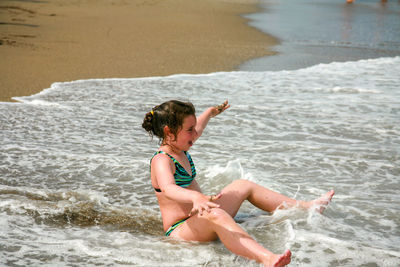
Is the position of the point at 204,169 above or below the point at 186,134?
below

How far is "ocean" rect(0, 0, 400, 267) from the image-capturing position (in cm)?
323

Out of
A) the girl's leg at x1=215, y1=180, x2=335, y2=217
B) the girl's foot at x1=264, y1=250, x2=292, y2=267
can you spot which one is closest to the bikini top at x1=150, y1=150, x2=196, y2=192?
the girl's leg at x1=215, y1=180, x2=335, y2=217

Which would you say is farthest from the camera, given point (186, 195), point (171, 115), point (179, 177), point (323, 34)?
point (323, 34)

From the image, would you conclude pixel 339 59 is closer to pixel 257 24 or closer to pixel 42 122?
pixel 257 24

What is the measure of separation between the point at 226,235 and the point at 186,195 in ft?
1.14

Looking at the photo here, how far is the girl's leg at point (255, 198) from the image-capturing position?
3568 millimetres

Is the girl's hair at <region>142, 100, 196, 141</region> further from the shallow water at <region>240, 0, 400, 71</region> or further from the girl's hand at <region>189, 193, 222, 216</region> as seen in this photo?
the shallow water at <region>240, 0, 400, 71</region>

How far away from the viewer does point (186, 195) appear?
3.04 m

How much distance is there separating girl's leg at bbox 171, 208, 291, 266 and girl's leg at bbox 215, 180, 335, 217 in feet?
1.11

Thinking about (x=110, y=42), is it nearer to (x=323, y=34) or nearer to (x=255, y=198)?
(x=323, y=34)

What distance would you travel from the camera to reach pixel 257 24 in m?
18.4

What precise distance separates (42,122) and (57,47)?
18.7ft

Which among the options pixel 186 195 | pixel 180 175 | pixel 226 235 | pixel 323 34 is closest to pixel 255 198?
pixel 180 175

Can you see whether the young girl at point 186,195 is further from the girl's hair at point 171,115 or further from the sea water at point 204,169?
the sea water at point 204,169
